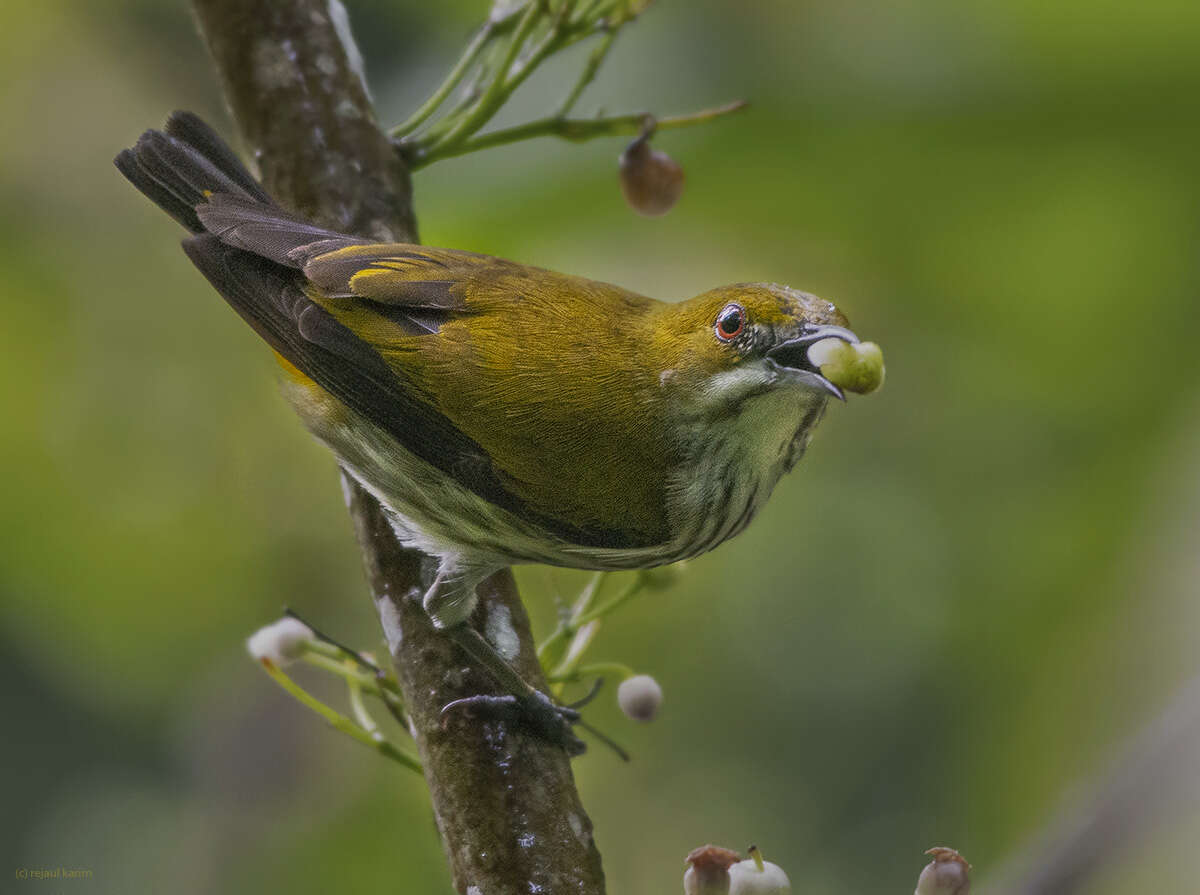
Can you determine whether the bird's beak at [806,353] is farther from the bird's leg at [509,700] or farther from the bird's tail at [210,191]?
the bird's tail at [210,191]

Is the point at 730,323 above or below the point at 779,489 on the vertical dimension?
above

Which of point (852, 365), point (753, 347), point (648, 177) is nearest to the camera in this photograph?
point (852, 365)

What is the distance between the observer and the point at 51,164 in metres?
4.29

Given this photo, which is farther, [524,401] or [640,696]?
[524,401]

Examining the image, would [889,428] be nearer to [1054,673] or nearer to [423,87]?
[1054,673]

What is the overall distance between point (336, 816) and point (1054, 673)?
1945 millimetres

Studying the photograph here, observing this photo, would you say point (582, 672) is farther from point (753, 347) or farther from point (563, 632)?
point (753, 347)

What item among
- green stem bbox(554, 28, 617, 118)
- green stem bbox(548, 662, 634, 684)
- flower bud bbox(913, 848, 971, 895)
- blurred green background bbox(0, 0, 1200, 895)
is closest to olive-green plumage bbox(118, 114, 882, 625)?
green stem bbox(548, 662, 634, 684)

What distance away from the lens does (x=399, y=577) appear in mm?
2135

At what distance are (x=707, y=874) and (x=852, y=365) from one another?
76 cm

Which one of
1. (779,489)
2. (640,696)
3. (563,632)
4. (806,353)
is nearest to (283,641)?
(563,632)

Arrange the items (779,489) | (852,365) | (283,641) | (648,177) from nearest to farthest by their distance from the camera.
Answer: (852,365)
(283,641)
(648,177)
(779,489)

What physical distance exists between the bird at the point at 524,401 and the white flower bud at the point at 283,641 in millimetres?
255

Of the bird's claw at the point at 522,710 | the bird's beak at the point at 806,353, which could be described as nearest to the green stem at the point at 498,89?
the bird's beak at the point at 806,353
